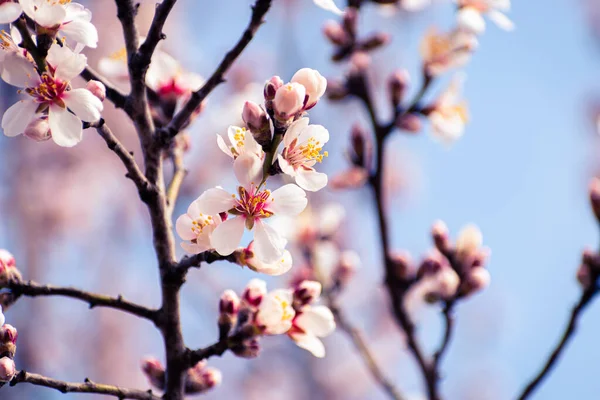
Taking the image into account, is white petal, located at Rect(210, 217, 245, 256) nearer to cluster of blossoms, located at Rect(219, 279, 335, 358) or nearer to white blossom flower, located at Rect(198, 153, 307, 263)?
white blossom flower, located at Rect(198, 153, 307, 263)

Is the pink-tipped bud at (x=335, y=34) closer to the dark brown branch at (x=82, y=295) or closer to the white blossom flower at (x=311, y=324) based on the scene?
the white blossom flower at (x=311, y=324)

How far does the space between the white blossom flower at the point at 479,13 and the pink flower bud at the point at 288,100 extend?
98 cm

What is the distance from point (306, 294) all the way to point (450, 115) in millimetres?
988

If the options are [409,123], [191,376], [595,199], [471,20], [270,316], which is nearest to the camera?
[270,316]

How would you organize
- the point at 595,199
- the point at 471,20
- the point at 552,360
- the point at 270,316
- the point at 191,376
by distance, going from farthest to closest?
1. the point at 471,20
2. the point at 595,199
3. the point at 552,360
4. the point at 191,376
5. the point at 270,316

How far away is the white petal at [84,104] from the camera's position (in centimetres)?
87

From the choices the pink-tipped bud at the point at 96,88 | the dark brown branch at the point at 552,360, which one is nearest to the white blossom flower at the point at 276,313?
the pink-tipped bud at the point at 96,88

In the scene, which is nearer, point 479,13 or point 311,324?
point 311,324

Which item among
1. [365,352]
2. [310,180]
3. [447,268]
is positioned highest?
[310,180]

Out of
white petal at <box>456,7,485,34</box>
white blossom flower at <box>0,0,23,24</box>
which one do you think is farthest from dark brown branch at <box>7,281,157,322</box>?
white petal at <box>456,7,485,34</box>

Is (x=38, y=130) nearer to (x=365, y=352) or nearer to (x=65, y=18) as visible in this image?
(x=65, y=18)

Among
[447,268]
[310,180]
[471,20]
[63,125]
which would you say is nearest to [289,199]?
[310,180]

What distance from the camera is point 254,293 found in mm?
1091

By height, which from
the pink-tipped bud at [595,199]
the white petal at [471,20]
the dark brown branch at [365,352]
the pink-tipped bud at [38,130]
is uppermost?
the pink-tipped bud at [38,130]
